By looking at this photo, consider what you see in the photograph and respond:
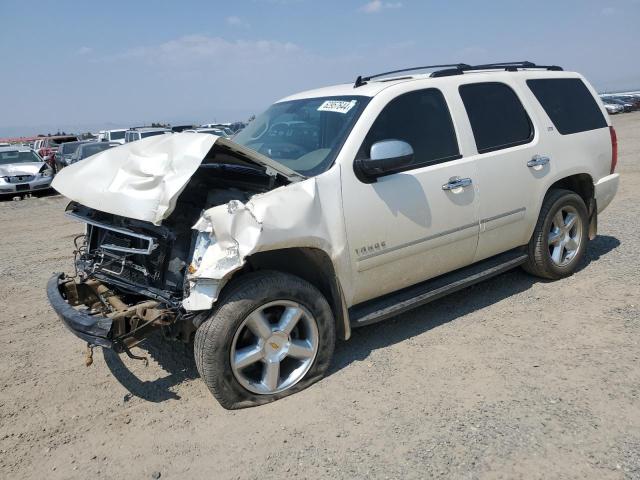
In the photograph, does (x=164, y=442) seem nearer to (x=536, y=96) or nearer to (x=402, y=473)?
(x=402, y=473)

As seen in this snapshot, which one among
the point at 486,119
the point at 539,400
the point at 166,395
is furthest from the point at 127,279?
the point at 486,119

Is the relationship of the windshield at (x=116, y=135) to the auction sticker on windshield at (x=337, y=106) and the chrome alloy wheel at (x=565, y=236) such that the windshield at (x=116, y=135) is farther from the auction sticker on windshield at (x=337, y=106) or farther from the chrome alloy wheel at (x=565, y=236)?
the chrome alloy wheel at (x=565, y=236)

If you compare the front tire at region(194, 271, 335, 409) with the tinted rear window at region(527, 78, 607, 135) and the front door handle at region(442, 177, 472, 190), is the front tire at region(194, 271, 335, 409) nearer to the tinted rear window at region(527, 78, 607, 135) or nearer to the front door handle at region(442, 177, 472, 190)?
the front door handle at region(442, 177, 472, 190)

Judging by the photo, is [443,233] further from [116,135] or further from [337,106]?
[116,135]

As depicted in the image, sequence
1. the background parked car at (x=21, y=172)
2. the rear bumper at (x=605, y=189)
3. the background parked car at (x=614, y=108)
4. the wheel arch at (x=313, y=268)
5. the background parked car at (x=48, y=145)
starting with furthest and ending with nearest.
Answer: the background parked car at (x=614, y=108)
the background parked car at (x=48, y=145)
the background parked car at (x=21, y=172)
the rear bumper at (x=605, y=189)
the wheel arch at (x=313, y=268)

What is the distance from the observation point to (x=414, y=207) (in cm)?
384

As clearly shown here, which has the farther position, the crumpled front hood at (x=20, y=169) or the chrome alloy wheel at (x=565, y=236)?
the crumpled front hood at (x=20, y=169)

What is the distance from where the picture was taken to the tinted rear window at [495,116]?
4.37 m

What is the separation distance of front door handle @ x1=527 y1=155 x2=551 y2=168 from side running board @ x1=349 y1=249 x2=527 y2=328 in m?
0.81

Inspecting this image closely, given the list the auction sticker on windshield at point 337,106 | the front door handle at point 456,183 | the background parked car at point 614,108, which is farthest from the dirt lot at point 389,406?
the background parked car at point 614,108

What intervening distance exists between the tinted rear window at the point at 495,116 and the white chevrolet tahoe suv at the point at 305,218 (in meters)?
0.01

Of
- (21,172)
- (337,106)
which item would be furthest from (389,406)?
(21,172)

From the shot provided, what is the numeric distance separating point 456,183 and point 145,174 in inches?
89.0

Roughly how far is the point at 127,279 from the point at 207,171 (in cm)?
92
